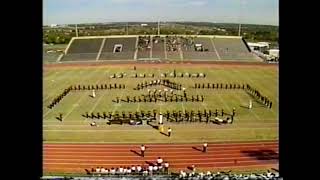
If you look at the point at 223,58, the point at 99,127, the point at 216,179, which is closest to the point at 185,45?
the point at 223,58

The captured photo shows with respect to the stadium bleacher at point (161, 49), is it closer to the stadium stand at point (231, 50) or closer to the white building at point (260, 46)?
the stadium stand at point (231, 50)

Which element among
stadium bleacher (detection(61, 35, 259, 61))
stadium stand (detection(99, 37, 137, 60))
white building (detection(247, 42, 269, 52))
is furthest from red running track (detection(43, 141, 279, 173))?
stadium stand (detection(99, 37, 137, 60))

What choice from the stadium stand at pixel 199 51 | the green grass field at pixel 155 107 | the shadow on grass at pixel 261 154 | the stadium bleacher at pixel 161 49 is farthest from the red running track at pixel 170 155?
the stadium stand at pixel 199 51

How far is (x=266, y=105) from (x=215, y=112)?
3.64 feet

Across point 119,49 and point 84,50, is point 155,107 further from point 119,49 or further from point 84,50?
point 84,50

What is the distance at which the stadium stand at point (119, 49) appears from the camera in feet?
28.5

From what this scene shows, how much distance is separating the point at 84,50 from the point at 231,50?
2.96 m

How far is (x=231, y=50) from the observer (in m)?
9.61

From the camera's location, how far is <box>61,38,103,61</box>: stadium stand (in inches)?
324

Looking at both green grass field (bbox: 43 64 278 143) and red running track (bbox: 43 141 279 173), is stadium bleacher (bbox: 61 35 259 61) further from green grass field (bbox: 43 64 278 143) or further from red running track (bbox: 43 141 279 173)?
red running track (bbox: 43 141 279 173)

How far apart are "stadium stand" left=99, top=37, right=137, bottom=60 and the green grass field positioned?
1.44 ft

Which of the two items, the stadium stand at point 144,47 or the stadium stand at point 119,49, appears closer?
the stadium stand at point 119,49

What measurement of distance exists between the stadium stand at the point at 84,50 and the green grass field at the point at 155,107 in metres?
0.32

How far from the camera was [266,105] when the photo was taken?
9234mm
